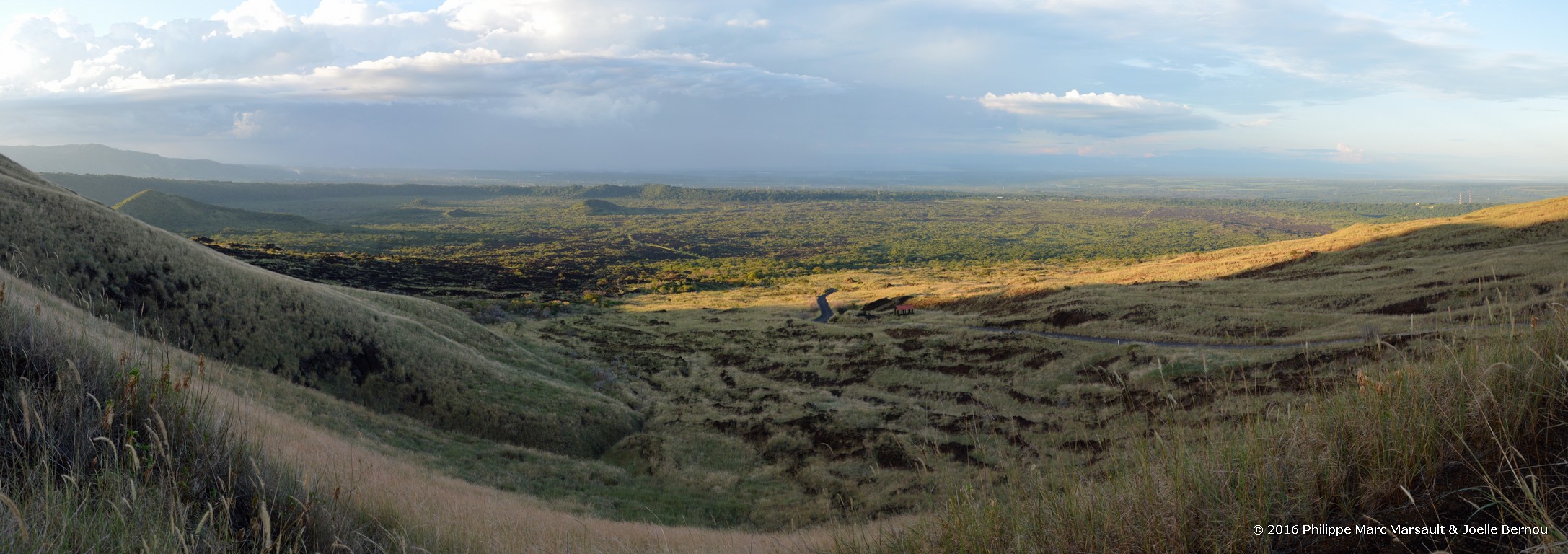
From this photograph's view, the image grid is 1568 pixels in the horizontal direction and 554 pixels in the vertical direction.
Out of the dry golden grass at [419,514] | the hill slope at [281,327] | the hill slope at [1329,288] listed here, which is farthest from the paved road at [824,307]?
the dry golden grass at [419,514]

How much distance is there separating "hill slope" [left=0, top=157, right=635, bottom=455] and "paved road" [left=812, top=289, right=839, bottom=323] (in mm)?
35024

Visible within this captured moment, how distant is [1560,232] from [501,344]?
2744 inches

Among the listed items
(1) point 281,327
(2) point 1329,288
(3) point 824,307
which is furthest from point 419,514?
(3) point 824,307

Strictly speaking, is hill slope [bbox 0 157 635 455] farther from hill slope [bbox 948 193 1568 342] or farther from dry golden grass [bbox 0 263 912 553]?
hill slope [bbox 948 193 1568 342]

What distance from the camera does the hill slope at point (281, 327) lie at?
20922 millimetres

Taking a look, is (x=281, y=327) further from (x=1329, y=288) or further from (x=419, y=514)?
(x=1329, y=288)

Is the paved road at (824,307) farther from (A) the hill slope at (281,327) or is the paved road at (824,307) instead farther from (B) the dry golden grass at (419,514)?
(B) the dry golden grass at (419,514)

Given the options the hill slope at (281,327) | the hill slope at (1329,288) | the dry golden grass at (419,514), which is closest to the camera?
the dry golden grass at (419,514)

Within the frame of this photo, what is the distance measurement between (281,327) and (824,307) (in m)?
54.4

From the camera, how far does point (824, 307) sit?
73.2 meters

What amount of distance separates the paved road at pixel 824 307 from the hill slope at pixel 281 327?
3502 cm

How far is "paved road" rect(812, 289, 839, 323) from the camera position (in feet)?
206

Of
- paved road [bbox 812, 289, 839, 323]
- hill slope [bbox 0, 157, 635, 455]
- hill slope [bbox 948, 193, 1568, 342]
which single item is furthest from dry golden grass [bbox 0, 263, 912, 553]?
paved road [bbox 812, 289, 839, 323]

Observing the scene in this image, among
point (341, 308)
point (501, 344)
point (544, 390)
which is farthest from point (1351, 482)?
point (501, 344)
